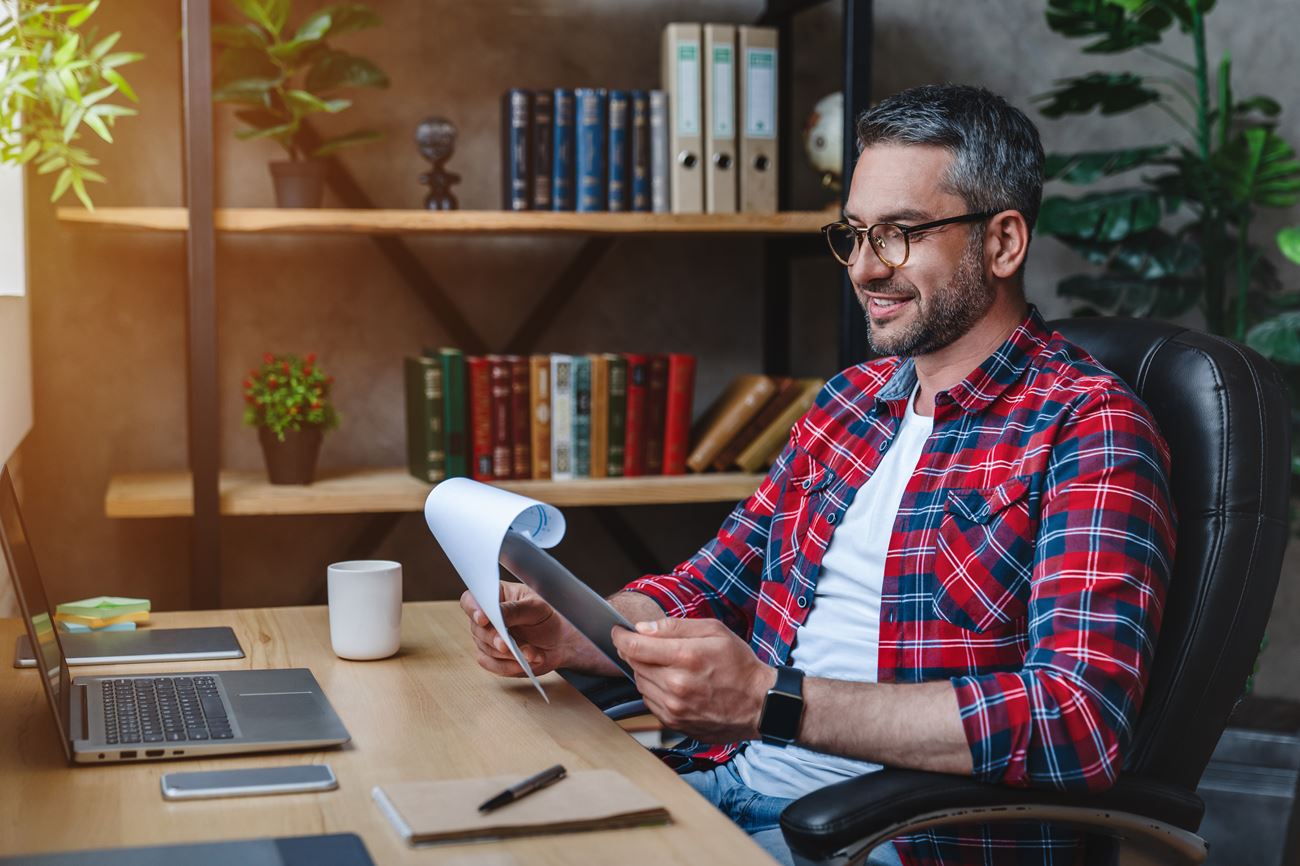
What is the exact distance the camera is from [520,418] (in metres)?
2.47

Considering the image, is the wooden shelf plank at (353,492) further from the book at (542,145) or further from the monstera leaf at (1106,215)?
the monstera leaf at (1106,215)

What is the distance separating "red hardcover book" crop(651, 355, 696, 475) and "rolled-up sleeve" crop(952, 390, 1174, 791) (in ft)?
4.28

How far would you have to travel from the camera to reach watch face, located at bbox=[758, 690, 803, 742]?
1.19 m

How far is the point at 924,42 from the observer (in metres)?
2.91

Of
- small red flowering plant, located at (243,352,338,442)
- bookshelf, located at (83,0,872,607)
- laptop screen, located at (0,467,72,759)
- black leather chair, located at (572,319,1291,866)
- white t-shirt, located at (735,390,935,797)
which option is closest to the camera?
laptop screen, located at (0,467,72,759)

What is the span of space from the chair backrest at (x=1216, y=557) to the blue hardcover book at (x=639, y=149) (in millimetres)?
1352

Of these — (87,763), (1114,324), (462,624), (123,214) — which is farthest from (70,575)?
(1114,324)

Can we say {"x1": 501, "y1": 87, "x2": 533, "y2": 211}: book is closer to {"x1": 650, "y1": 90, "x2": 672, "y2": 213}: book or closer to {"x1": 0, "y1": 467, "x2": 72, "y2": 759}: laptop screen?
{"x1": 650, "y1": 90, "x2": 672, "y2": 213}: book

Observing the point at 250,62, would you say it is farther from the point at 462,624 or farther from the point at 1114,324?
the point at 1114,324

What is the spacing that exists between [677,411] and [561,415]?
229 mm

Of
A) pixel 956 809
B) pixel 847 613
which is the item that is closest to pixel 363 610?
pixel 847 613

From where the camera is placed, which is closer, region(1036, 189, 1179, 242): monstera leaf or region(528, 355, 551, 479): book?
region(528, 355, 551, 479): book

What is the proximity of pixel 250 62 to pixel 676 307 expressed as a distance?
1012mm

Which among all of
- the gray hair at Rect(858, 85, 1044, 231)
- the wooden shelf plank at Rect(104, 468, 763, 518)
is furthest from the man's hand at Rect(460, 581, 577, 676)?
the wooden shelf plank at Rect(104, 468, 763, 518)
